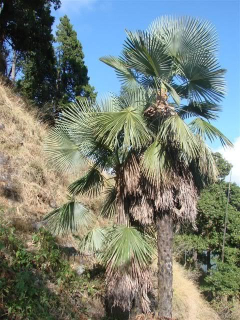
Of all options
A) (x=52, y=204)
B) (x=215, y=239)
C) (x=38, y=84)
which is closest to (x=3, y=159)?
(x=52, y=204)

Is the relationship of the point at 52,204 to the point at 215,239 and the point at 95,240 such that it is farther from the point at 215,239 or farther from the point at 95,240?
the point at 215,239

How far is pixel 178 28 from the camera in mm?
7781

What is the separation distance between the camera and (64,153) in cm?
836

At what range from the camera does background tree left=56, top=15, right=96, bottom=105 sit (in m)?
22.0

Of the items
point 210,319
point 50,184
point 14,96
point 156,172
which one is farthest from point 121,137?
point 210,319

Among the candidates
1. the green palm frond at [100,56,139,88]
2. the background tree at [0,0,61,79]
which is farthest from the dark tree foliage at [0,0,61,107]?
the green palm frond at [100,56,139,88]

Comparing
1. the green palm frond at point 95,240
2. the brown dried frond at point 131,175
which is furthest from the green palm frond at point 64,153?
the green palm frond at point 95,240

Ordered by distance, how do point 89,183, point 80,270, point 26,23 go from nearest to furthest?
point 89,183 → point 80,270 → point 26,23

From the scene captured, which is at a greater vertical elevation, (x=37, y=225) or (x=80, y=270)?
(x=37, y=225)

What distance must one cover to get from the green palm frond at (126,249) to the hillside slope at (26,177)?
250cm

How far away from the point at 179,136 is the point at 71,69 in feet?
56.3

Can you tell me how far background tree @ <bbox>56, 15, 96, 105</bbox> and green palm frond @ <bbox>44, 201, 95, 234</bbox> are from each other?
13825mm

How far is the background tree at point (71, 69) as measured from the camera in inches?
866

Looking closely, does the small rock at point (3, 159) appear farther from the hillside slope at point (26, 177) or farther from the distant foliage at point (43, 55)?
the distant foliage at point (43, 55)
